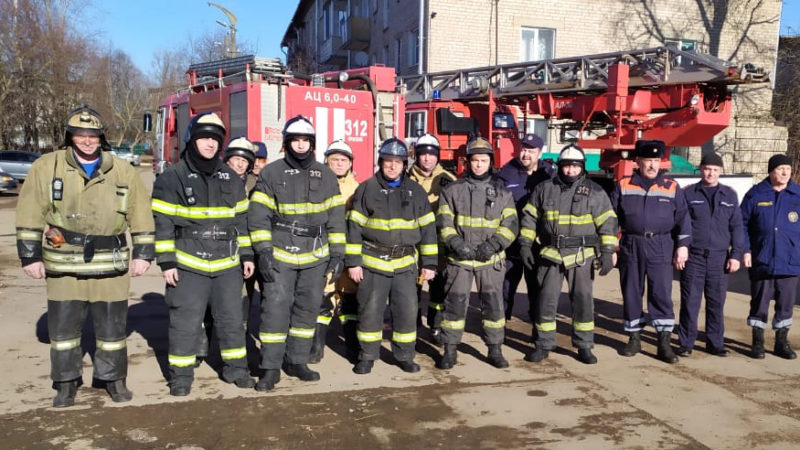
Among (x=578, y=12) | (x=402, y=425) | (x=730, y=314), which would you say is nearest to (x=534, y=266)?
(x=402, y=425)

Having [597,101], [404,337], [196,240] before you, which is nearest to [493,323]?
[404,337]

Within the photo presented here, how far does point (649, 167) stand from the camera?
5477 millimetres

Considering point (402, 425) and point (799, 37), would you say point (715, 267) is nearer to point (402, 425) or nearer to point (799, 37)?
point (402, 425)

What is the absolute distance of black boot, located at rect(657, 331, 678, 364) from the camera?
5367 mm

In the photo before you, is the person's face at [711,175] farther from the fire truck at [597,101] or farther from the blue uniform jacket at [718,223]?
the fire truck at [597,101]

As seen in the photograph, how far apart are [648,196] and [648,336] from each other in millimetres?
1574

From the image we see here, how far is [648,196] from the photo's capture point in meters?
5.43

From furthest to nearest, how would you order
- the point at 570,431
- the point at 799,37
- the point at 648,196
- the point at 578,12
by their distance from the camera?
the point at 799,37
the point at 578,12
the point at 648,196
the point at 570,431

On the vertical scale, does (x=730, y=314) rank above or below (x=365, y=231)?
below

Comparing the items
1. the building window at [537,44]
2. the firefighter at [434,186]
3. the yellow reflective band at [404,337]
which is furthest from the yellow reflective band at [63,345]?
the building window at [537,44]

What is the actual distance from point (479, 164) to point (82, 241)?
290 cm

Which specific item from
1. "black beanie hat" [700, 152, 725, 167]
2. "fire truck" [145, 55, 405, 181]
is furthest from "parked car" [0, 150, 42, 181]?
"black beanie hat" [700, 152, 725, 167]

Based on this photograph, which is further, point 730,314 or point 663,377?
point 730,314

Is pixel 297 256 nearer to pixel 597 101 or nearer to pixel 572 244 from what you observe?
pixel 572 244
